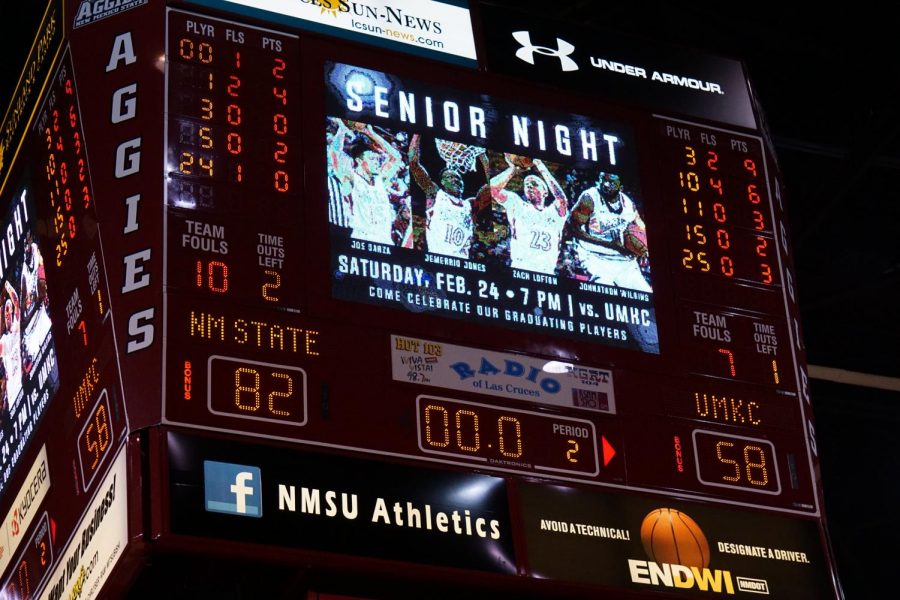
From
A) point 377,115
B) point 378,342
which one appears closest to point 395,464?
point 378,342

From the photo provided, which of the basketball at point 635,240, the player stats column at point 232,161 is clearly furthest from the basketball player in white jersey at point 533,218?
the player stats column at point 232,161

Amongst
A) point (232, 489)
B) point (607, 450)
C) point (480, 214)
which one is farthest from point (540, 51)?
point (232, 489)

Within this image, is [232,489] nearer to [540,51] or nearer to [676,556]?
[676,556]

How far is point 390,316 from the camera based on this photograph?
7.85 meters

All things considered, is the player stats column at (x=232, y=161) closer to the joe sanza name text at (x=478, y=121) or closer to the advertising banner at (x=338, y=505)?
the joe sanza name text at (x=478, y=121)

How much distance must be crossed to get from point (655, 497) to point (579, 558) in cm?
51

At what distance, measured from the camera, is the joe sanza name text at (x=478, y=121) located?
8.39 metres

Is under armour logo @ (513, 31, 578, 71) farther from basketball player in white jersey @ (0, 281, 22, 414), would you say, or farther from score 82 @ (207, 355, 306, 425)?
basketball player in white jersey @ (0, 281, 22, 414)

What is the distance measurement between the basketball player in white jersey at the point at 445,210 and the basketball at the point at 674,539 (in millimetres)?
1424

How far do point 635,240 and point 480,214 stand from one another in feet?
2.74

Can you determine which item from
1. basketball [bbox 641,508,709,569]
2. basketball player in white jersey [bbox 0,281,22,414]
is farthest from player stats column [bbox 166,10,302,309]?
basketball [bbox 641,508,709,569]

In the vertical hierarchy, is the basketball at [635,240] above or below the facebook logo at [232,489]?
above

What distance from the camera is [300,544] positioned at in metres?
7.11

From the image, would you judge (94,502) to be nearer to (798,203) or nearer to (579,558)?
(579,558)
